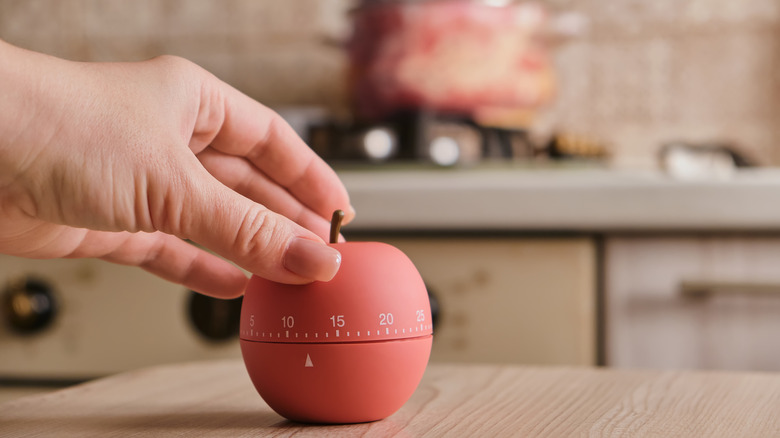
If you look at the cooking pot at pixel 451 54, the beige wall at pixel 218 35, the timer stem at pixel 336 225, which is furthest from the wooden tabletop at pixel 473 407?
the beige wall at pixel 218 35

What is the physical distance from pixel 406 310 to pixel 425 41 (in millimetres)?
689

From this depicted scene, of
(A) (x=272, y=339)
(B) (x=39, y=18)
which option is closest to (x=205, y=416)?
(A) (x=272, y=339)

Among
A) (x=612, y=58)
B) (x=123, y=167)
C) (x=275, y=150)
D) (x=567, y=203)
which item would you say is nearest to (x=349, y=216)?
(x=275, y=150)

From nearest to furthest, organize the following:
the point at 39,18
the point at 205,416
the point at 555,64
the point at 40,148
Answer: the point at 40,148 → the point at 205,416 → the point at 555,64 → the point at 39,18

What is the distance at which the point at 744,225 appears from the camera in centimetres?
85

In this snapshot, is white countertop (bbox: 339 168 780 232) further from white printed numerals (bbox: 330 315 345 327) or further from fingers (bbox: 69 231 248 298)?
white printed numerals (bbox: 330 315 345 327)

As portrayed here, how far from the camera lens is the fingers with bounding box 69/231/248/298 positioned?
603 millimetres

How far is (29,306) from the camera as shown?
96 centimetres

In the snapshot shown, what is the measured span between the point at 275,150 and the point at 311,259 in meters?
0.18

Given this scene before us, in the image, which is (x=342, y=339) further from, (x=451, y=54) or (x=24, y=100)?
(x=451, y=54)

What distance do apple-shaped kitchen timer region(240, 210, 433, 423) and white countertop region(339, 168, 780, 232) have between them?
15.1 inches

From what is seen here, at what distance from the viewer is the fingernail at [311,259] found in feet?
1.50

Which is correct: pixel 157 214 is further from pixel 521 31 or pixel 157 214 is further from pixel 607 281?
pixel 521 31

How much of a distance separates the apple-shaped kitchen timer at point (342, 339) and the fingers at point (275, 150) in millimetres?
111
